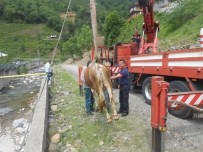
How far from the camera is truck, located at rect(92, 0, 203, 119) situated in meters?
7.03

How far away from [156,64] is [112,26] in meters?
46.5

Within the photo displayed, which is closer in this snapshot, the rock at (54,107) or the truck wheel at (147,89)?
the truck wheel at (147,89)

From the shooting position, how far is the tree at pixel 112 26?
2089 inches

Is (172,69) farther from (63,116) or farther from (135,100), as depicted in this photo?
(63,116)

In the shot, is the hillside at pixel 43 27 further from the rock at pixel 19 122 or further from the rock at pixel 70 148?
the rock at pixel 70 148

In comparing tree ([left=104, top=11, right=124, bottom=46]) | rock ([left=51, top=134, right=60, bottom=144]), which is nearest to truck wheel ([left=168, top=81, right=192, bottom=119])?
rock ([left=51, top=134, right=60, bottom=144])

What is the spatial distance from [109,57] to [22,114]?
4.64m

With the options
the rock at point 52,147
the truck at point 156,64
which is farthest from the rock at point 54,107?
the rock at point 52,147

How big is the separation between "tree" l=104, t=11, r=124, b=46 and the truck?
40.3 metres

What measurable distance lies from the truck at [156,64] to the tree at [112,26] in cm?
4031

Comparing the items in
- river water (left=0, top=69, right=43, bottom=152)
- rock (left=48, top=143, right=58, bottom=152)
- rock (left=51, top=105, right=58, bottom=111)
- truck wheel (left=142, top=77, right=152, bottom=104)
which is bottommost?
river water (left=0, top=69, right=43, bottom=152)

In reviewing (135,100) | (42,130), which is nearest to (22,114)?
(135,100)

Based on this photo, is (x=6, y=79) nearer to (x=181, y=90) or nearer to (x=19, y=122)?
(x=19, y=122)

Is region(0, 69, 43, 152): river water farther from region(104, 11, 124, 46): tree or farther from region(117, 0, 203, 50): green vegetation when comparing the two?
region(104, 11, 124, 46): tree
